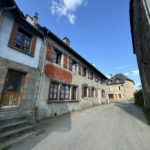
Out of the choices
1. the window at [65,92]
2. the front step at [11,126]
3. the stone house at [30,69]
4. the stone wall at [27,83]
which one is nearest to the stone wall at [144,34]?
the stone house at [30,69]

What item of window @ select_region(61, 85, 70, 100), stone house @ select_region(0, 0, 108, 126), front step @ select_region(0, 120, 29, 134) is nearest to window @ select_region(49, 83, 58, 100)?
stone house @ select_region(0, 0, 108, 126)

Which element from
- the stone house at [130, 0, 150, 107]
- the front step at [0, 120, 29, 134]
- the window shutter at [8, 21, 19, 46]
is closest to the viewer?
the front step at [0, 120, 29, 134]

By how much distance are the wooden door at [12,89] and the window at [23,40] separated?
62.6 inches

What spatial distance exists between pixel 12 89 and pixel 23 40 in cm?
296

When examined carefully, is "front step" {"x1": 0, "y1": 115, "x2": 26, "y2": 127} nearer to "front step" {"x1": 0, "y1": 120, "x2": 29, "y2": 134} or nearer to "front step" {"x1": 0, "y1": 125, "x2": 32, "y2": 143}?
"front step" {"x1": 0, "y1": 120, "x2": 29, "y2": 134}

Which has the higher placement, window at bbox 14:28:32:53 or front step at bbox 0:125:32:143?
window at bbox 14:28:32:53

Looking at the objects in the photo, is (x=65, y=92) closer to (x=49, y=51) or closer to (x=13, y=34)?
(x=49, y=51)

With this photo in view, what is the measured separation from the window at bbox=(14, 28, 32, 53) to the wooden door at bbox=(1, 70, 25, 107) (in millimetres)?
1591

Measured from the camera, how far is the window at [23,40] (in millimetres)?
4757

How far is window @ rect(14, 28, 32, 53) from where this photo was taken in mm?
4757

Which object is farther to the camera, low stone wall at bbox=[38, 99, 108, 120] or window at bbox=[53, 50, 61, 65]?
window at bbox=[53, 50, 61, 65]

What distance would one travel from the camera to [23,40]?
16.3 ft

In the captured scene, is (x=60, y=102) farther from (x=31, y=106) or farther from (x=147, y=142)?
(x=147, y=142)


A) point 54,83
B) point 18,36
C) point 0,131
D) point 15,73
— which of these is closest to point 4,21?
point 18,36
